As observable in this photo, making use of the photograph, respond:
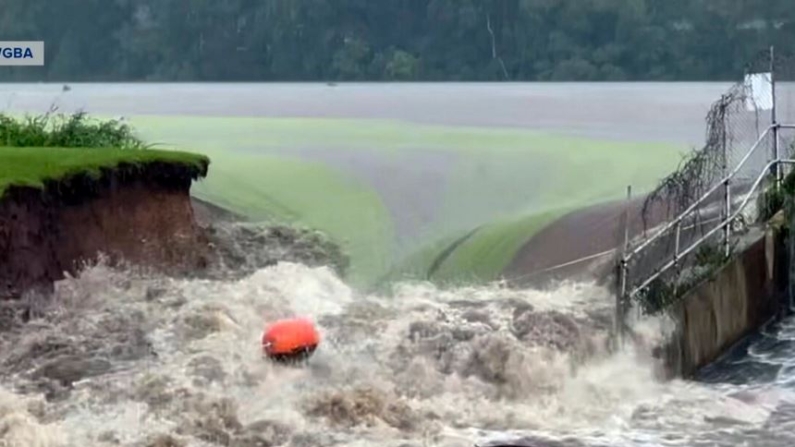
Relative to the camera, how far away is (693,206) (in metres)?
14.8

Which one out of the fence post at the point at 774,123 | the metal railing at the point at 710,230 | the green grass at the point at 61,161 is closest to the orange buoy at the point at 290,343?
the metal railing at the point at 710,230

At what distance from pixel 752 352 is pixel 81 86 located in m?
44.0

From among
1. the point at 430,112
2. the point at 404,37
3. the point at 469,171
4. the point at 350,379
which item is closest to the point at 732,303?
the point at 350,379

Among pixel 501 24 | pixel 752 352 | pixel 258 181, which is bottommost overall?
pixel 752 352

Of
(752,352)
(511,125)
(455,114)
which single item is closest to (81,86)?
(455,114)

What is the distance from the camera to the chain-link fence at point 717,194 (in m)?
14.0

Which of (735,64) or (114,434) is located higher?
(735,64)

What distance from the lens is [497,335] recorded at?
13750 millimetres

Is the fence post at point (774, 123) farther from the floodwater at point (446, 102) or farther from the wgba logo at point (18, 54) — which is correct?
the floodwater at point (446, 102)

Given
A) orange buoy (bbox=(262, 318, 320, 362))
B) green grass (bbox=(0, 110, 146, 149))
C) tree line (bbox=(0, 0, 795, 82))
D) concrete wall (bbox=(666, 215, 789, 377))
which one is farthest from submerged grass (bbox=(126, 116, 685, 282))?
tree line (bbox=(0, 0, 795, 82))

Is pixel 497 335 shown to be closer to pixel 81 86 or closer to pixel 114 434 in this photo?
pixel 114 434

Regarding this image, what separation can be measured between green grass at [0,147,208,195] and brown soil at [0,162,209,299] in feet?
0.30

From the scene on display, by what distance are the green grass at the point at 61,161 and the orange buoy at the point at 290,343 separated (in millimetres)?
3439

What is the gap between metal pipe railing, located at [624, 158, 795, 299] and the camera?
1384 centimetres
